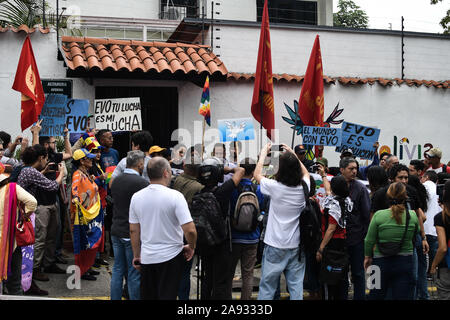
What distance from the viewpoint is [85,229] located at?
288 inches

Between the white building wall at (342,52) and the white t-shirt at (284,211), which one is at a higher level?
the white building wall at (342,52)

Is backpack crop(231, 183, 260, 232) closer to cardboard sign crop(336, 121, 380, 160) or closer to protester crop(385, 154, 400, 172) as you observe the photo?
protester crop(385, 154, 400, 172)

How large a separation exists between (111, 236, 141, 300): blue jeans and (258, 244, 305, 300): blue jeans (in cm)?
143

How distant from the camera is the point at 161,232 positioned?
4.94 metres

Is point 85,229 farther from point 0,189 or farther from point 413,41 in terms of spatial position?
point 413,41

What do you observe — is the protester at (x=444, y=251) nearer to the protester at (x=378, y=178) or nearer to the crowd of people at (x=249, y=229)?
the crowd of people at (x=249, y=229)

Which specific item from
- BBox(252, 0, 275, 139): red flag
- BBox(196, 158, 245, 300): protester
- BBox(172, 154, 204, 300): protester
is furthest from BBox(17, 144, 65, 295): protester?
BBox(252, 0, 275, 139): red flag

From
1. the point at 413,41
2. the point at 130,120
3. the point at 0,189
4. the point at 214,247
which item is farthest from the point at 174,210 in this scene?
the point at 413,41

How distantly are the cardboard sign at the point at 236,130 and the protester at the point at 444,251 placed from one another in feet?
13.1

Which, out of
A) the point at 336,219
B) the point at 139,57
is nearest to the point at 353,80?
the point at 139,57

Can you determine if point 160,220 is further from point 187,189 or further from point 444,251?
point 444,251

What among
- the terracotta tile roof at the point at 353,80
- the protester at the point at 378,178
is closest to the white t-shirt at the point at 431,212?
the protester at the point at 378,178

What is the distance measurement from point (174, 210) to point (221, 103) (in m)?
6.79

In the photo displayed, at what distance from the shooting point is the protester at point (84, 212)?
7250mm
